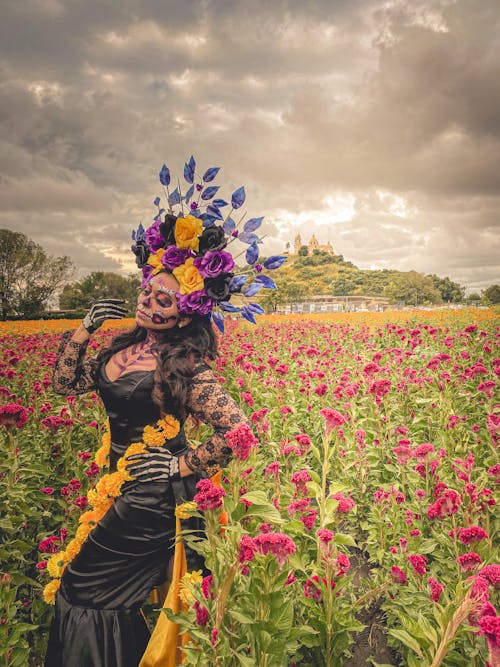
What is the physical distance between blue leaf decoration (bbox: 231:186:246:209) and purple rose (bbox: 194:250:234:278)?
0.35 metres

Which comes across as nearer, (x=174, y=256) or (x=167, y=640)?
(x=167, y=640)

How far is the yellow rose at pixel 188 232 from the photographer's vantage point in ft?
6.11

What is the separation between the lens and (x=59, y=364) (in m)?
1.96

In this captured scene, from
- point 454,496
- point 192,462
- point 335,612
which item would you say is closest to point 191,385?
point 192,462

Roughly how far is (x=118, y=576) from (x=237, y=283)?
1.47 metres

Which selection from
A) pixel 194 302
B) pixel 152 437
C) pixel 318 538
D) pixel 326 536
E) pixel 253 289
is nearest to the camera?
pixel 326 536

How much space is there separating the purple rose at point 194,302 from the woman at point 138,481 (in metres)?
0.04

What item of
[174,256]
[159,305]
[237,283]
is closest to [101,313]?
[159,305]

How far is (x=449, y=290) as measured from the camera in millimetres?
108500

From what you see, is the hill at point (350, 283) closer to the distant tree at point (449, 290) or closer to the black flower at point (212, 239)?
the distant tree at point (449, 290)

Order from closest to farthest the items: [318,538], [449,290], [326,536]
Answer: [326,536] < [318,538] < [449,290]

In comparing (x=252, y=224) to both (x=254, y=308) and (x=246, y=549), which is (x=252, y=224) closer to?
(x=254, y=308)

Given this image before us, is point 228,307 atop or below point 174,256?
below

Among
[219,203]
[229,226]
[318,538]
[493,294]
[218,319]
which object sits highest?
[493,294]
